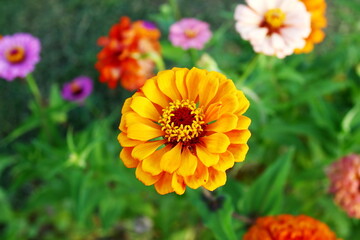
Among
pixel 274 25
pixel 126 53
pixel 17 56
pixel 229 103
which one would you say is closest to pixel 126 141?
pixel 229 103

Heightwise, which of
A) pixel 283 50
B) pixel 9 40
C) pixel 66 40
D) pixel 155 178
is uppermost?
pixel 283 50

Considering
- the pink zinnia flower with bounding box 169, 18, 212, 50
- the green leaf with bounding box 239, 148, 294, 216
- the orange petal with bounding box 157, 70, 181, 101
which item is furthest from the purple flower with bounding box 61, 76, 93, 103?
the orange petal with bounding box 157, 70, 181, 101

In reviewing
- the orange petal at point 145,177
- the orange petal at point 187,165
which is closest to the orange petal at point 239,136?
the orange petal at point 187,165

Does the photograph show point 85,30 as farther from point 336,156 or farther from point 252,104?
point 336,156

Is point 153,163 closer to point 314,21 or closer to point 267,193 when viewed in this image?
point 267,193

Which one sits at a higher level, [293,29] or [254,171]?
[293,29]

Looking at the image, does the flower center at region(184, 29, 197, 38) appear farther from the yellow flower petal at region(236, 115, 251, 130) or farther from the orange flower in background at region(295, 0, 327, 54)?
the yellow flower petal at region(236, 115, 251, 130)

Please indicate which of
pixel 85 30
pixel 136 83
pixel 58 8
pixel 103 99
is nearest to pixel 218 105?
pixel 136 83
